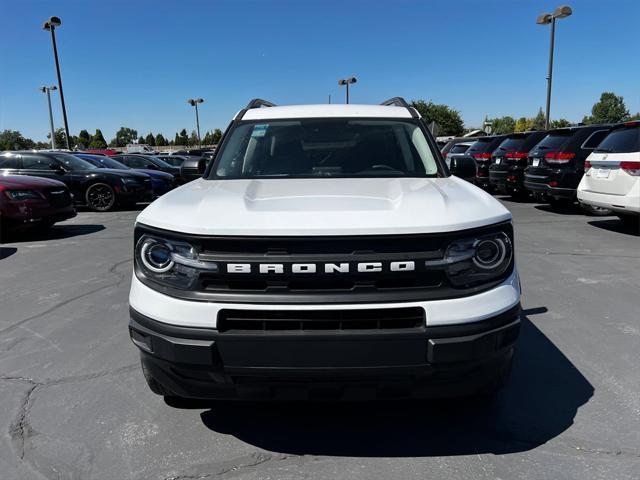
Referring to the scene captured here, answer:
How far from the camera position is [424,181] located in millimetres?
3164

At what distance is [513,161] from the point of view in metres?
12.3

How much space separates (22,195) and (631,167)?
31.6 feet

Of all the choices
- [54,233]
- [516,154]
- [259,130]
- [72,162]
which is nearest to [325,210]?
[259,130]

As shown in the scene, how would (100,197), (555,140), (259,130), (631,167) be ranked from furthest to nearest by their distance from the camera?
(100,197) < (555,140) < (631,167) < (259,130)

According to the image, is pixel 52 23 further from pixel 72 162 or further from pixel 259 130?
pixel 259 130

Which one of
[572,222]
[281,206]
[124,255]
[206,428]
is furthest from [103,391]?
[572,222]

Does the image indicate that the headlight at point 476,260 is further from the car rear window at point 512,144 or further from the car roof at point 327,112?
the car rear window at point 512,144

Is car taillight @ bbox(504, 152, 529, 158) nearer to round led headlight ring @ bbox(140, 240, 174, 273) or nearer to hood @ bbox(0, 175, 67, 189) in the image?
hood @ bbox(0, 175, 67, 189)

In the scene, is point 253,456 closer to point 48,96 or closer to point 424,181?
point 424,181

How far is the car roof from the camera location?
156 inches

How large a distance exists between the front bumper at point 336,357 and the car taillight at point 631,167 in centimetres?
661

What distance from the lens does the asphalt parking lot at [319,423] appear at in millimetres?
2420

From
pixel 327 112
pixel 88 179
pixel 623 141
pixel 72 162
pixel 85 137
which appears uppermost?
pixel 85 137

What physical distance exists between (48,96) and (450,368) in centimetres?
4702
